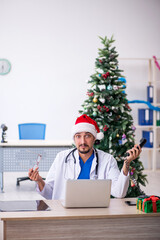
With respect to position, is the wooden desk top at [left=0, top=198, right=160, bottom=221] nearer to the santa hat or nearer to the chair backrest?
the santa hat

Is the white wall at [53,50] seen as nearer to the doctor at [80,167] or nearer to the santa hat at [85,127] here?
the santa hat at [85,127]

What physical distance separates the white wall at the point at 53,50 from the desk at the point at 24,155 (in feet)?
6.17

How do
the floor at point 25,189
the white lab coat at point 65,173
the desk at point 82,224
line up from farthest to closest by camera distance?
the floor at point 25,189 → the white lab coat at point 65,173 → the desk at point 82,224

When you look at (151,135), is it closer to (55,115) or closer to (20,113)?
(55,115)

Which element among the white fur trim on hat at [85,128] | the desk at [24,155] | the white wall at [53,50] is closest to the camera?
the white fur trim on hat at [85,128]

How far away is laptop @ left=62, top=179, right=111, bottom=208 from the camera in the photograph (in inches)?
87.5

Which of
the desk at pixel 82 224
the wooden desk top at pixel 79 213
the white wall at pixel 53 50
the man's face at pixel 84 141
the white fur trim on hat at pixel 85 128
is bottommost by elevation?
the desk at pixel 82 224

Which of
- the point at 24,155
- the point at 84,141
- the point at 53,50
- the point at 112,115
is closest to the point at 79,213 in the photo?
the point at 84,141

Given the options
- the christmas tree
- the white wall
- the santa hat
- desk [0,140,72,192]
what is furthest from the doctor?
the white wall

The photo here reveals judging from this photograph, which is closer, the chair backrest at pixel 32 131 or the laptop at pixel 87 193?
the laptop at pixel 87 193

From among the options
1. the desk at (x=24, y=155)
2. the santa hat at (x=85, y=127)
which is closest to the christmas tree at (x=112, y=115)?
the desk at (x=24, y=155)

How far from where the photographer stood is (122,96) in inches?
199

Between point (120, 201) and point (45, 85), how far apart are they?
5.62 m

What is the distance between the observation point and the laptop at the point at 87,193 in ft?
7.29
